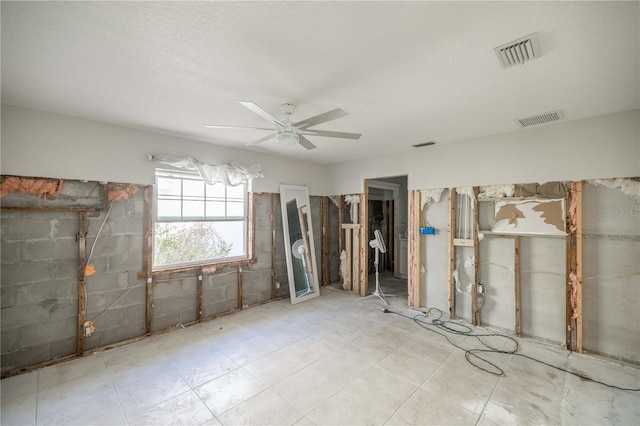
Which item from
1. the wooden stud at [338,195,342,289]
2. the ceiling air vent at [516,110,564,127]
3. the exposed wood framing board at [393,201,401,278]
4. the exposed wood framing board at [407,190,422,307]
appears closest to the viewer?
the ceiling air vent at [516,110,564,127]

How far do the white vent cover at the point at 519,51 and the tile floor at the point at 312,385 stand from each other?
2.68m

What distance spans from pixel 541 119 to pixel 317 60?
278 centimetres

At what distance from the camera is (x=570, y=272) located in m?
3.04

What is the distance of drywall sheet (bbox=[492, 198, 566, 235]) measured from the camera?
3.14 meters

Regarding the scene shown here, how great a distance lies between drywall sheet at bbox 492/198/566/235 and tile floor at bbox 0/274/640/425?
1407 mm

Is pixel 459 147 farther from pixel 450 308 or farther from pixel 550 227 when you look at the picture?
pixel 450 308

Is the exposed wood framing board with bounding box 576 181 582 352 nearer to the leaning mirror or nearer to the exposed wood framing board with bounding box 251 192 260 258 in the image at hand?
the leaning mirror

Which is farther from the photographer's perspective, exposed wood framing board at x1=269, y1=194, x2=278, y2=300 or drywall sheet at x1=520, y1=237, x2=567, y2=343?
exposed wood framing board at x1=269, y1=194, x2=278, y2=300

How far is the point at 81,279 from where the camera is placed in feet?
9.67

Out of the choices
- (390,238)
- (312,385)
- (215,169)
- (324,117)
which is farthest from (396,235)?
(324,117)

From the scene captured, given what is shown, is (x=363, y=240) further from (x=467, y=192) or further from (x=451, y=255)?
(x=467, y=192)

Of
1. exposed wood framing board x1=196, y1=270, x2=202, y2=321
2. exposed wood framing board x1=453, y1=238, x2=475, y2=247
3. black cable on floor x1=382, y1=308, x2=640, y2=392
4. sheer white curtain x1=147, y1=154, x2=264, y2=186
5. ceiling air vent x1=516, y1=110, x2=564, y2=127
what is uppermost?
ceiling air vent x1=516, y1=110, x2=564, y2=127

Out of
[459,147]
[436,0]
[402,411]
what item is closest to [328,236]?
[459,147]

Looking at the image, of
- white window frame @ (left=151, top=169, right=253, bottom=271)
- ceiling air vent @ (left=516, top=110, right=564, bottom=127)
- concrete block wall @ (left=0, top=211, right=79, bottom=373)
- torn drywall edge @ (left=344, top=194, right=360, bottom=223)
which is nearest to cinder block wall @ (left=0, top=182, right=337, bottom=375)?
concrete block wall @ (left=0, top=211, right=79, bottom=373)
